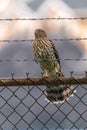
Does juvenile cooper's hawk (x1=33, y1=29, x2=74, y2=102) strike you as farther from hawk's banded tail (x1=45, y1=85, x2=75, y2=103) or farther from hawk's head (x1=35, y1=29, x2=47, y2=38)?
hawk's banded tail (x1=45, y1=85, x2=75, y2=103)

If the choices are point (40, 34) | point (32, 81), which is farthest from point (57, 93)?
point (40, 34)

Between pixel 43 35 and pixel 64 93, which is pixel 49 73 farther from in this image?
pixel 64 93

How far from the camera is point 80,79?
3215mm

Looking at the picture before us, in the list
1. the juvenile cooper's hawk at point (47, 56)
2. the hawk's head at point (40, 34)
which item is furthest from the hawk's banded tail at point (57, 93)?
the hawk's head at point (40, 34)

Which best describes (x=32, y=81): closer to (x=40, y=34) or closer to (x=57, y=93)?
(x=57, y=93)

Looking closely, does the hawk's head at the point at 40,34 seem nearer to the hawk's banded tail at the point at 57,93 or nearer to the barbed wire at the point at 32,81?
the hawk's banded tail at the point at 57,93

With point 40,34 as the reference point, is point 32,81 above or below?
above

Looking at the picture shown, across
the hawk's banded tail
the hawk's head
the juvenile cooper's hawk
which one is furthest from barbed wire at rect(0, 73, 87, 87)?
the hawk's head

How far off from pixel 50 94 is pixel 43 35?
80.0 inches

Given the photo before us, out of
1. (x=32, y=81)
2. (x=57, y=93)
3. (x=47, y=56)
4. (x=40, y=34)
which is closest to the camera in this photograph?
(x=32, y=81)

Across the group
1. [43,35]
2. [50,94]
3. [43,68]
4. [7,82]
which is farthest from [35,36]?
[7,82]

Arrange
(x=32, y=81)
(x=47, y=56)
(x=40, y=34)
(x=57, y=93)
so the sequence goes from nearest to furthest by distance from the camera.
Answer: (x=32, y=81) → (x=57, y=93) → (x=47, y=56) → (x=40, y=34)

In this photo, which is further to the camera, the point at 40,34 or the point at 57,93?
the point at 40,34

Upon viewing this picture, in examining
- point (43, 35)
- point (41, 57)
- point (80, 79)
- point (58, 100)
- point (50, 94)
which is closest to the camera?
point (80, 79)
